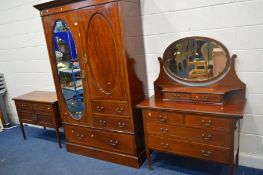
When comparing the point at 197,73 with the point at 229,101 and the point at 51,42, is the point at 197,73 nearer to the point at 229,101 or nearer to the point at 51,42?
the point at 229,101

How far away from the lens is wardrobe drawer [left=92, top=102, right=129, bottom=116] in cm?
227

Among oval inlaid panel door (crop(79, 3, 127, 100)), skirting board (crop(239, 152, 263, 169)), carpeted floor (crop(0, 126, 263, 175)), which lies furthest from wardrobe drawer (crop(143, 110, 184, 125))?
skirting board (crop(239, 152, 263, 169))

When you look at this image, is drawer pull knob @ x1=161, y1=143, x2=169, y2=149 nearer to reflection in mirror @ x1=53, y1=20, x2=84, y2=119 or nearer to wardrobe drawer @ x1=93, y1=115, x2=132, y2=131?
wardrobe drawer @ x1=93, y1=115, x2=132, y2=131

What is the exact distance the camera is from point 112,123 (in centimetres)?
240

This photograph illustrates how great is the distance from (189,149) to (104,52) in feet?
3.97

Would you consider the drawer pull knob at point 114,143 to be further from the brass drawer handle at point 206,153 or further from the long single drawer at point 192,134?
the brass drawer handle at point 206,153

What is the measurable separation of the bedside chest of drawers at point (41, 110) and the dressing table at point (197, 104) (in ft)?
4.38

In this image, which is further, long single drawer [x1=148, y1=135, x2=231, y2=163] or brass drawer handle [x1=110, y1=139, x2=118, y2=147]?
brass drawer handle [x1=110, y1=139, x2=118, y2=147]

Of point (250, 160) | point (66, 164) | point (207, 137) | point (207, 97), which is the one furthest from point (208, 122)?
point (66, 164)

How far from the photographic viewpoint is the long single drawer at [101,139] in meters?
2.38

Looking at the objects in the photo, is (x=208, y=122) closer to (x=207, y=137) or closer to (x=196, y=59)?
(x=207, y=137)

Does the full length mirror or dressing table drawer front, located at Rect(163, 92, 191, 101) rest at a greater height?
the full length mirror

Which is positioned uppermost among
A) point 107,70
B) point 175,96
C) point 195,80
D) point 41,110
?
point 107,70

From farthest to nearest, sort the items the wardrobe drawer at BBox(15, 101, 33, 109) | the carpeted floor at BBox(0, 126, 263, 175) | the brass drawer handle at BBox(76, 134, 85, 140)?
the wardrobe drawer at BBox(15, 101, 33, 109) → the brass drawer handle at BBox(76, 134, 85, 140) → the carpeted floor at BBox(0, 126, 263, 175)
